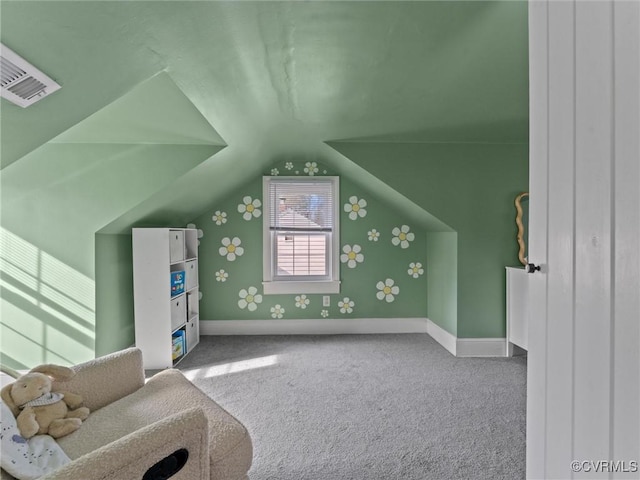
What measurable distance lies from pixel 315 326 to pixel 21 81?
321 cm

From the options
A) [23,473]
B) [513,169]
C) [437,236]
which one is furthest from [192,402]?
[513,169]

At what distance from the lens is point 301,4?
126 cm

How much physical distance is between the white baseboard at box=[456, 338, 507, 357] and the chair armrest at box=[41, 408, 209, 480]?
105 inches

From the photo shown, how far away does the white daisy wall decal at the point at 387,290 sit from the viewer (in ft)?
12.3

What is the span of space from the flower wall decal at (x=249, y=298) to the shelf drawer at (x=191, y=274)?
0.53m

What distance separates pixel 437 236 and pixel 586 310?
2.83 metres

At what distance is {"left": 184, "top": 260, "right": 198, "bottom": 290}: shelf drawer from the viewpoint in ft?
10.8

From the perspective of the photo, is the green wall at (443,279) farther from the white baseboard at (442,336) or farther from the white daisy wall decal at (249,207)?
the white daisy wall decal at (249,207)

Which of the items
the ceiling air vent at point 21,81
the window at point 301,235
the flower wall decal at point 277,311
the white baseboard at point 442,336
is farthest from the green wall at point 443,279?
the ceiling air vent at point 21,81

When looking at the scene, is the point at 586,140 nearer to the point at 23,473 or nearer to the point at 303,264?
the point at 23,473

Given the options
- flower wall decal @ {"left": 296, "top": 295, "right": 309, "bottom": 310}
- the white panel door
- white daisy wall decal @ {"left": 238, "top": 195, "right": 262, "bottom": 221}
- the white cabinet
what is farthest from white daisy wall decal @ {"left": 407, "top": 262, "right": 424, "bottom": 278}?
the white panel door

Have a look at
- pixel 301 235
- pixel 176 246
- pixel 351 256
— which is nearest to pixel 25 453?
pixel 176 246

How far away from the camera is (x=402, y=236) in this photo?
12.4ft

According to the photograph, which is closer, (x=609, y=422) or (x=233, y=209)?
(x=609, y=422)
